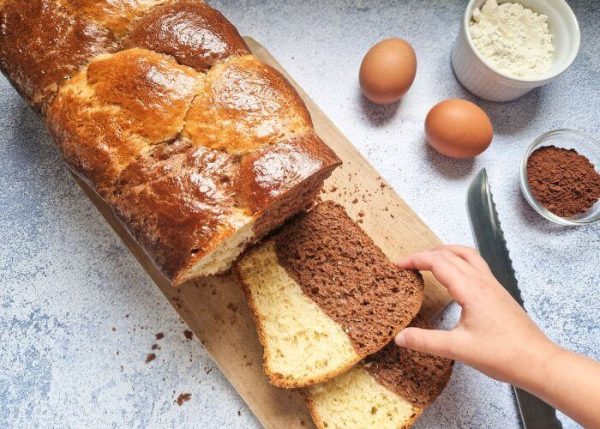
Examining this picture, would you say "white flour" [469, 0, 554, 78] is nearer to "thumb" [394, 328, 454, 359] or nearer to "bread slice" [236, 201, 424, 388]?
"bread slice" [236, 201, 424, 388]

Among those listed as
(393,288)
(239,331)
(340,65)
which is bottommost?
(239,331)

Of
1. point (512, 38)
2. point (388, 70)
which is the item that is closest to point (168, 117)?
point (388, 70)

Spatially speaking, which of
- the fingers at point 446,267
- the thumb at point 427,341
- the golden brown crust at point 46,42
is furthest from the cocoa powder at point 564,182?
the golden brown crust at point 46,42

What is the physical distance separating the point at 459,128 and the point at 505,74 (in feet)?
1.17

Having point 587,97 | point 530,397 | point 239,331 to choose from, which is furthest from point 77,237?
point 587,97

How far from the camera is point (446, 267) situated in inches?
90.9

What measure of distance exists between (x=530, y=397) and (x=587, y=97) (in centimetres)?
163

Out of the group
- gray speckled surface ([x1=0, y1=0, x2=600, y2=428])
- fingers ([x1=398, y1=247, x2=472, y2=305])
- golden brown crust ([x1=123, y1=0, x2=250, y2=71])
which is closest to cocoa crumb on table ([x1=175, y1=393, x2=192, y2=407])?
gray speckled surface ([x1=0, y1=0, x2=600, y2=428])

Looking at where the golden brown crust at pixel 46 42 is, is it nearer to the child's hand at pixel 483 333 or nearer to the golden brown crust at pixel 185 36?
the golden brown crust at pixel 185 36

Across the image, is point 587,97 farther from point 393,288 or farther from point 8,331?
point 8,331

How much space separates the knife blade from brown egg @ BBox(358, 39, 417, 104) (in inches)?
23.4

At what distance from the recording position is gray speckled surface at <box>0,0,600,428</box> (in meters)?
2.62

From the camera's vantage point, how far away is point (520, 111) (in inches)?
114

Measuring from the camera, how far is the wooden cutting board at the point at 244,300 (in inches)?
100
